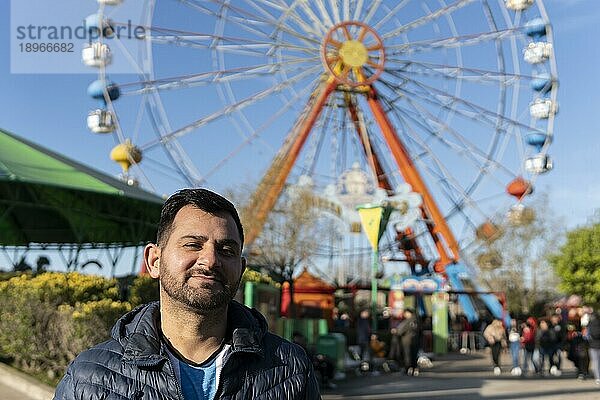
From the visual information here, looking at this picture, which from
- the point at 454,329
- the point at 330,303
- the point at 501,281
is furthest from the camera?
the point at 501,281

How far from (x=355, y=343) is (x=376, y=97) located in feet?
29.4

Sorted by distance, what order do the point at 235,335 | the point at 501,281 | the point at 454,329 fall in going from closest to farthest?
the point at 235,335 → the point at 454,329 → the point at 501,281

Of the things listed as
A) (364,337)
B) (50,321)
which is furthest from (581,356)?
(50,321)

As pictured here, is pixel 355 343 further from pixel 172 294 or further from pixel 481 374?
pixel 172 294

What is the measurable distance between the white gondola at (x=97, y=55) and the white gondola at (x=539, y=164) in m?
13.1

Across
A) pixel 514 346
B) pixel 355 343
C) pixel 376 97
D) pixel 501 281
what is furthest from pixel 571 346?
pixel 501 281

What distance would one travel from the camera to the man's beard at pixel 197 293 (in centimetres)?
187

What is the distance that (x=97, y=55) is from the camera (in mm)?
22562

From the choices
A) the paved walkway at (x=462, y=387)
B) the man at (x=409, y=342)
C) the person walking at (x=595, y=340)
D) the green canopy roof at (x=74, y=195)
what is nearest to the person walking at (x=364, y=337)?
the paved walkway at (x=462, y=387)

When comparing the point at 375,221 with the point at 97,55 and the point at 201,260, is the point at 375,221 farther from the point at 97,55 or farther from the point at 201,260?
the point at 201,260

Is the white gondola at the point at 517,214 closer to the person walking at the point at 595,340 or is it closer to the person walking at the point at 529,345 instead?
the person walking at the point at 529,345

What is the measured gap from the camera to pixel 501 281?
44.3m

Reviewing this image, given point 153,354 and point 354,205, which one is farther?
point 354,205

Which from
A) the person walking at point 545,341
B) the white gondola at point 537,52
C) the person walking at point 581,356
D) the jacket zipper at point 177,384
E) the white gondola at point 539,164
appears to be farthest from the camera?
the white gondola at point 539,164
